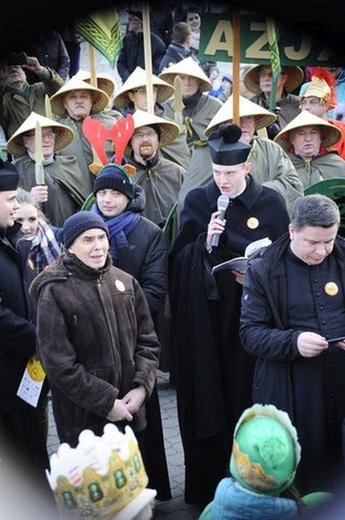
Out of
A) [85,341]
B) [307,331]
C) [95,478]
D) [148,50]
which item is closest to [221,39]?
[148,50]

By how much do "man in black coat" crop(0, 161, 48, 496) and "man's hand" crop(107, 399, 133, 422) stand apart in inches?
19.6

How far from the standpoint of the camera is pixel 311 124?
4621mm

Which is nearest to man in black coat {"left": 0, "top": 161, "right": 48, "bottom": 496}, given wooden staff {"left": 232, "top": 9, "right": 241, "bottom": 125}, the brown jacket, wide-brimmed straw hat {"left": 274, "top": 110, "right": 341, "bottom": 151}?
the brown jacket

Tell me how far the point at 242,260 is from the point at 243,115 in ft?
4.66

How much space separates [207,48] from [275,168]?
1.01 m

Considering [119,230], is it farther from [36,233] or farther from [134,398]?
[134,398]

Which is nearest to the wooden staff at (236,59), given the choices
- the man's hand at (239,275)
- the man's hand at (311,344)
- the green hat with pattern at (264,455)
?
the man's hand at (239,275)

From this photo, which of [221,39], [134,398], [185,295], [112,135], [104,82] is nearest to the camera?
[134,398]

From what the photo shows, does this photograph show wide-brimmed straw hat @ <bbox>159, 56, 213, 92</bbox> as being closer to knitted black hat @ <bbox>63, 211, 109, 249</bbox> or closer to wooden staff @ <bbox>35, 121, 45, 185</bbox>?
wooden staff @ <bbox>35, 121, 45, 185</bbox>

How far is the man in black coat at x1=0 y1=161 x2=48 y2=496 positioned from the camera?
10.9 feet

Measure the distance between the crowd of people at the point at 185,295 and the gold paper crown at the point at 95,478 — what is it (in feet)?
1.09

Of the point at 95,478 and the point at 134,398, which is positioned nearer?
the point at 95,478

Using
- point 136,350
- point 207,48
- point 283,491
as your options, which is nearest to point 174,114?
point 207,48

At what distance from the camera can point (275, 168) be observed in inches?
172
